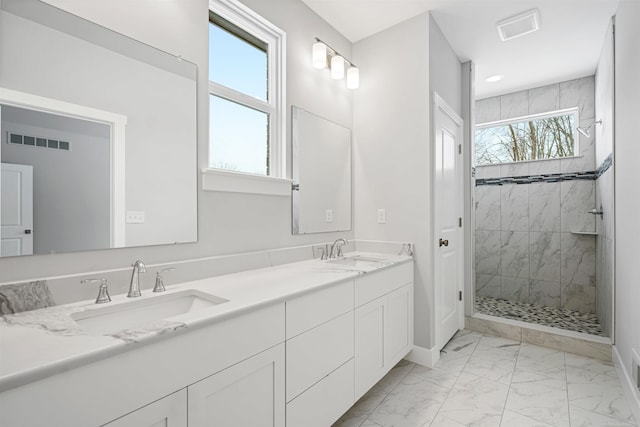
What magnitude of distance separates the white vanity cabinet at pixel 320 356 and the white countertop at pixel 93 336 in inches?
3.3

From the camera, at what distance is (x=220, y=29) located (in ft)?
6.00

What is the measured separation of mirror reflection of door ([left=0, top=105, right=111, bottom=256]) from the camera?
1059 millimetres

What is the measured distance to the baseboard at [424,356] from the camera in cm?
232

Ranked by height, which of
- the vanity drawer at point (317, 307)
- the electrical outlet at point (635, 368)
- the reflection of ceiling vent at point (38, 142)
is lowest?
the electrical outlet at point (635, 368)

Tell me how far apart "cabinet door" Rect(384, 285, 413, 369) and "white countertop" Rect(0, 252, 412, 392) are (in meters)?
0.62

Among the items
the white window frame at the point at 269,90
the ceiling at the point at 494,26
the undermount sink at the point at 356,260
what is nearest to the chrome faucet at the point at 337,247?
the undermount sink at the point at 356,260

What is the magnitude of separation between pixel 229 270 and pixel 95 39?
3.84 ft

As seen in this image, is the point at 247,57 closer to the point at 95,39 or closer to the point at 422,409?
the point at 95,39

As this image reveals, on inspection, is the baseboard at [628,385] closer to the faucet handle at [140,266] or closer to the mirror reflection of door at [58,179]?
the faucet handle at [140,266]

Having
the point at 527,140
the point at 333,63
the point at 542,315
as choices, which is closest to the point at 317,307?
the point at 333,63

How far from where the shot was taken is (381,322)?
1943 millimetres

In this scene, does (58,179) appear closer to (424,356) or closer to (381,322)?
(381,322)

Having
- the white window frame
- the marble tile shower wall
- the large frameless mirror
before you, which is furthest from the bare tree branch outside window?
the large frameless mirror

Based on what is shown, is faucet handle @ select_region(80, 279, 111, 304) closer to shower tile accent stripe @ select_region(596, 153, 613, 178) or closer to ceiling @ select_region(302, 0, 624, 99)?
ceiling @ select_region(302, 0, 624, 99)
